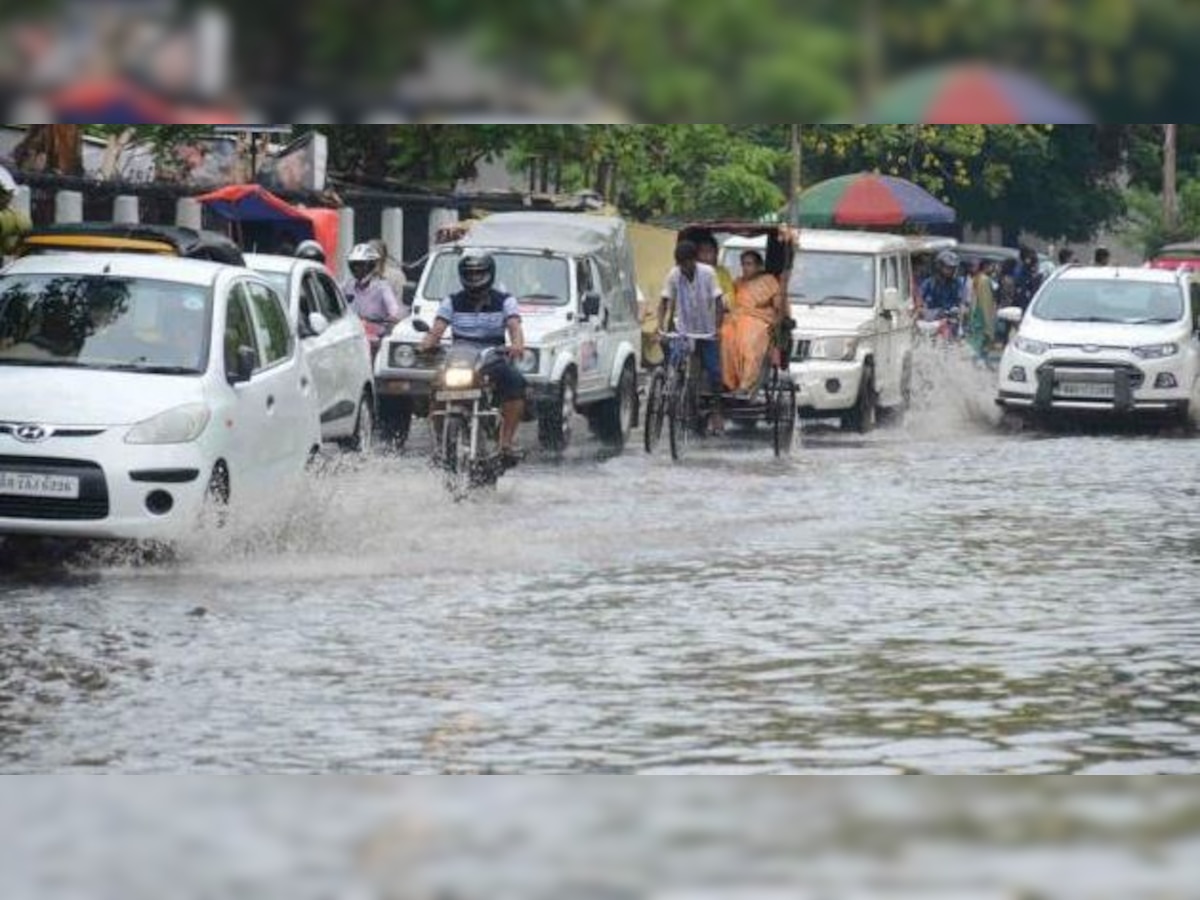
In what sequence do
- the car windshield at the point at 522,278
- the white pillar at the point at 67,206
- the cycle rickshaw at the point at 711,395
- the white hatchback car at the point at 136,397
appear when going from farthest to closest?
1. the white pillar at the point at 67,206
2. the car windshield at the point at 522,278
3. the cycle rickshaw at the point at 711,395
4. the white hatchback car at the point at 136,397

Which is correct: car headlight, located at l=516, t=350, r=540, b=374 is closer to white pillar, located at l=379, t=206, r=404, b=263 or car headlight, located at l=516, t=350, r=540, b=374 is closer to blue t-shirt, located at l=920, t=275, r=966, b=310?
blue t-shirt, located at l=920, t=275, r=966, b=310

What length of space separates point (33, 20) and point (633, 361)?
23.9m

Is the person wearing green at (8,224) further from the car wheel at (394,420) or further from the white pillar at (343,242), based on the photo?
the white pillar at (343,242)

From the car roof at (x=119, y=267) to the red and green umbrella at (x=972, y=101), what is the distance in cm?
1215

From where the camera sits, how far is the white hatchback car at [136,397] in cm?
1289

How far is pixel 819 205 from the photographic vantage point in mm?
11406

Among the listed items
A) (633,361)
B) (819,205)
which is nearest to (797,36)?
(819,205)

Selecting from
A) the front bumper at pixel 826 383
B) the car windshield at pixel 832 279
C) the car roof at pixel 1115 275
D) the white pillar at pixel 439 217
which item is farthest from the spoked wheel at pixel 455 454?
the white pillar at pixel 439 217

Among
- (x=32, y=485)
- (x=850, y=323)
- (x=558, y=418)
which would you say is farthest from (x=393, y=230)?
(x=32, y=485)

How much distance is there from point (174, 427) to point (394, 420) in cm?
1026

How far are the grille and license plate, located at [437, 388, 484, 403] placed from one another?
537 centimetres

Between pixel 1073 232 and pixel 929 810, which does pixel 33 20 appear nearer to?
pixel 929 810

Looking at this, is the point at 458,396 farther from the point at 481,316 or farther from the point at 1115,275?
the point at 1115,275

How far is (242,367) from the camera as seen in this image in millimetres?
14328
